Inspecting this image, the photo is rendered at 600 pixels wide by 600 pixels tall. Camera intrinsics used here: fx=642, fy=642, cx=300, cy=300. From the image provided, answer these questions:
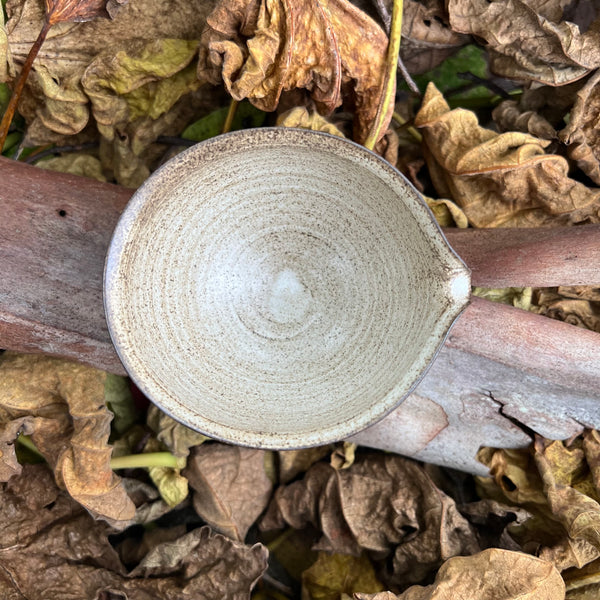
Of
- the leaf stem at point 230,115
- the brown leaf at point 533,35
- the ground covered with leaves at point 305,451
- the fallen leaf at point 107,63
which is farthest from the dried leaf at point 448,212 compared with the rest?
the fallen leaf at point 107,63

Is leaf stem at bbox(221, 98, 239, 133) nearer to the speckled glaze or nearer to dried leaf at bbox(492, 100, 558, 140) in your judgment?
the speckled glaze

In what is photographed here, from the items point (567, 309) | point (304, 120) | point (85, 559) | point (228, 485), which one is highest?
point (304, 120)

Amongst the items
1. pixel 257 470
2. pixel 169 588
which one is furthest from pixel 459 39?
pixel 169 588

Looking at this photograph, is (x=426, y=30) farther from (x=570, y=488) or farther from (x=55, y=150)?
(x=570, y=488)

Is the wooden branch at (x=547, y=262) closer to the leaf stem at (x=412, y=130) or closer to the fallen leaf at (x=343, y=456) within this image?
the leaf stem at (x=412, y=130)

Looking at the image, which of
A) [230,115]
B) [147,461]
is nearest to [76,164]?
[230,115]

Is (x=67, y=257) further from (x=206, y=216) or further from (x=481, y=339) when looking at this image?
(x=481, y=339)

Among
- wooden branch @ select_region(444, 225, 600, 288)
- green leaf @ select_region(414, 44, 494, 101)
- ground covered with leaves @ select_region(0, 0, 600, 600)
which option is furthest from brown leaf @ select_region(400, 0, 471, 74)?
wooden branch @ select_region(444, 225, 600, 288)
